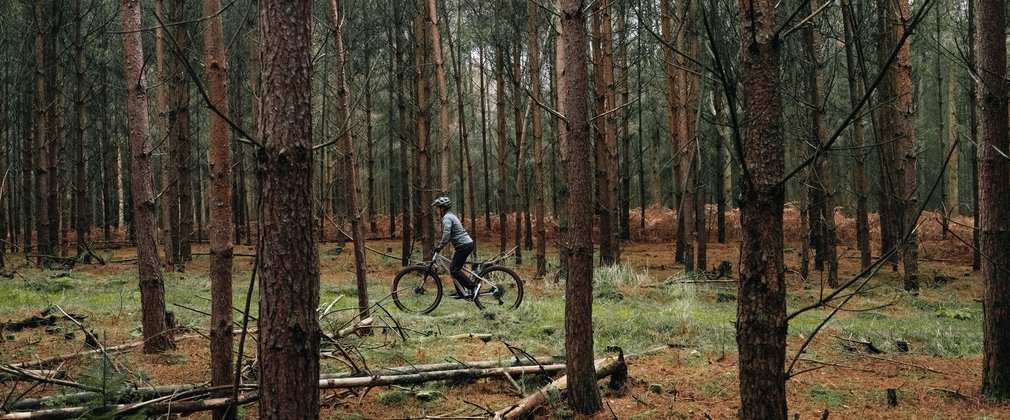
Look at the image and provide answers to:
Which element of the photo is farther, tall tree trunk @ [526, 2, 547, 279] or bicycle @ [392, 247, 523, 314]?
tall tree trunk @ [526, 2, 547, 279]

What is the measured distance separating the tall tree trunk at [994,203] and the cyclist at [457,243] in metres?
7.24

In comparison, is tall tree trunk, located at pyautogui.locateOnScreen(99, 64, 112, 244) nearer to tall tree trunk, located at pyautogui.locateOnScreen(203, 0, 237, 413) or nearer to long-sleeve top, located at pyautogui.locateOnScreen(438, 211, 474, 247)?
long-sleeve top, located at pyautogui.locateOnScreen(438, 211, 474, 247)

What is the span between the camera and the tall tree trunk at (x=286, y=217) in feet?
9.02

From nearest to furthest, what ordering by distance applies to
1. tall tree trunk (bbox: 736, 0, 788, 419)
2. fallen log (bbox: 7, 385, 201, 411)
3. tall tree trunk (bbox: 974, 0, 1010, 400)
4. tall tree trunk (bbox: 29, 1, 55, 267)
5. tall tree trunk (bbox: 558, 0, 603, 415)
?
1. tall tree trunk (bbox: 736, 0, 788, 419)
2. fallen log (bbox: 7, 385, 201, 411)
3. tall tree trunk (bbox: 558, 0, 603, 415)
4. tall tree trunk (bbox: 974, 0, 1010, 400)
5. tall tree trunk (bbox: 29, 1, 55, 267)

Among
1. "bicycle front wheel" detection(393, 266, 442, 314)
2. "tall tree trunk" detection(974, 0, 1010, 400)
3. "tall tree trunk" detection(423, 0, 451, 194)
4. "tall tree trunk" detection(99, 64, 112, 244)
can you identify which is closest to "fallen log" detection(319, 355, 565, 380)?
"tall tree trunk" detection(974, 0, 1010, 400)

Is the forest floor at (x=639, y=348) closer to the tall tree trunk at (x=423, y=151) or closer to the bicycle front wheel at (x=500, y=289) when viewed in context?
the bicycle front wheel at (x=500, y=289)

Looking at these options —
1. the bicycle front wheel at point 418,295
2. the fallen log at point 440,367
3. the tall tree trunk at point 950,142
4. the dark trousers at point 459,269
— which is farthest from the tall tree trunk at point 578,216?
the tall tree trunk at point 950,142

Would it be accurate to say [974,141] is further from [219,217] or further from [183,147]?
[183,147]

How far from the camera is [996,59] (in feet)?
16.5

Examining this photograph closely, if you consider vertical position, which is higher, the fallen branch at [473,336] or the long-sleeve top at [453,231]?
the long-sleeve top at [453,231]

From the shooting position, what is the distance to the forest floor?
16.9ft

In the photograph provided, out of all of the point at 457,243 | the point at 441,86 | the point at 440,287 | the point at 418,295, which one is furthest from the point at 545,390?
the point at 441,86

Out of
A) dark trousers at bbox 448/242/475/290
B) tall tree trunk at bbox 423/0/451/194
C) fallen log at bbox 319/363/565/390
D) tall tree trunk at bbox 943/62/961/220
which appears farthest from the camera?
tall tree trunk at bbox 943/62/961/220

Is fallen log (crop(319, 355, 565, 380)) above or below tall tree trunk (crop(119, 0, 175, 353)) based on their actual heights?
below
